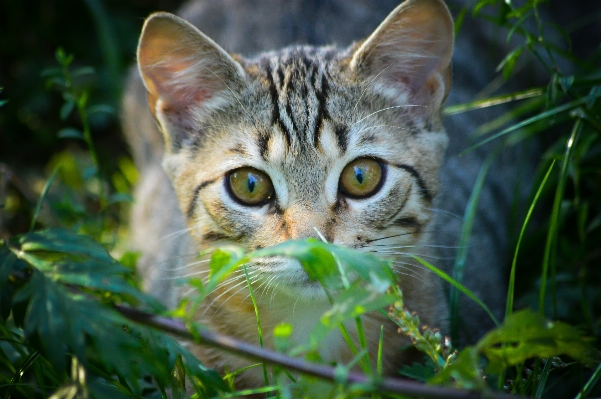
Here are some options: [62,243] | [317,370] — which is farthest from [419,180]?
[62,243]

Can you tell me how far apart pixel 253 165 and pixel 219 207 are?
19 cm

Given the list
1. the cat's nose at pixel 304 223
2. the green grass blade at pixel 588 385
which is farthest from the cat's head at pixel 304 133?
the green grass blade at pixel 588 385

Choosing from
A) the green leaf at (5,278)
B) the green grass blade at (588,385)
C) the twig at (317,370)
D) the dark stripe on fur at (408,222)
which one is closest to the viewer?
the twig at (317,370)

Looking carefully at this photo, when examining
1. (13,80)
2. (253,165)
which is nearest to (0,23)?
(13,80)

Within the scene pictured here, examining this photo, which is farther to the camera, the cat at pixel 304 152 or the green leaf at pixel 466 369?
the cat at pixel 304 152

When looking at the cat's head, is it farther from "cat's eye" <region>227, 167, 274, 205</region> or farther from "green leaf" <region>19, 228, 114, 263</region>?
"green leaf" <region>19, 228, 114, 263</region>

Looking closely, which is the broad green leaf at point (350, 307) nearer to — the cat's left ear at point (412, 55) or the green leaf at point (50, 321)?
the green leaf at point (50, 321)

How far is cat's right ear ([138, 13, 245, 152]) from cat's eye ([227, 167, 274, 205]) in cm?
36

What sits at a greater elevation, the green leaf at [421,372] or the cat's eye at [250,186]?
the cat's eye at [250,186]

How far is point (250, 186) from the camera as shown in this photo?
6.81 ft

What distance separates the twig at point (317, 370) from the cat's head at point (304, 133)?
1.73 ft

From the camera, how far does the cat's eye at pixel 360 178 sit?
2057 millimetres

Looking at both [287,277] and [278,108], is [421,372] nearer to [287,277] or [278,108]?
[287,277]

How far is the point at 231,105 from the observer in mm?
2273
